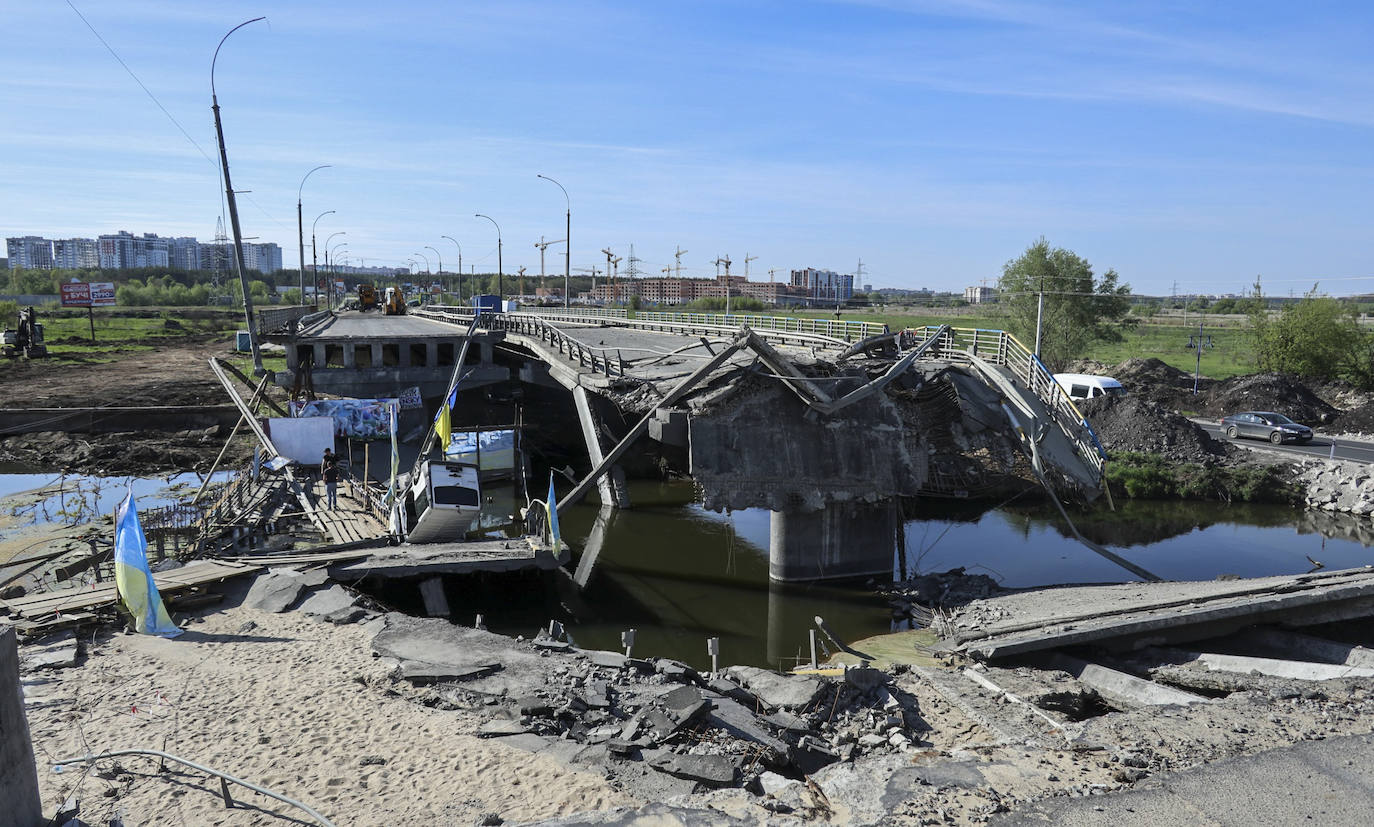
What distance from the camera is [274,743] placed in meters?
10.4

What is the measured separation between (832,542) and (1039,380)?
739cm

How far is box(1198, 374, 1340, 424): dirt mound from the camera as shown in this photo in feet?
138

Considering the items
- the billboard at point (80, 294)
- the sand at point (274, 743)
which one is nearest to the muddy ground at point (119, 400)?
the billboard at point (80, 294)

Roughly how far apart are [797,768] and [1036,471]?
43.5 feet

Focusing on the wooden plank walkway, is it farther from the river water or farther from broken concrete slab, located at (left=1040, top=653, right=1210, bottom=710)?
broken concrete slab, located at (left=1040, top=653, right=1210, bottom=710)

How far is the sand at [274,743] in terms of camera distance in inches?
351

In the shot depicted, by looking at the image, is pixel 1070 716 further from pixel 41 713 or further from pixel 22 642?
pixel 22 642

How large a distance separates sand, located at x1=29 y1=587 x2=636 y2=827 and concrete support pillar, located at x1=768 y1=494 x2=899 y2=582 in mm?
11152

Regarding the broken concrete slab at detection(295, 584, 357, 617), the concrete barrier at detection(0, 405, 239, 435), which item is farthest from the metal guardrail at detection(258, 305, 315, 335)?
the broken concrete slab at detection(295, 584, 357, 617)

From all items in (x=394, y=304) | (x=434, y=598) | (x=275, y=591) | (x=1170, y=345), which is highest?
(x=394, y=304)

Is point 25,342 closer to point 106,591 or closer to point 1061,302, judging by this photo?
point 106,591

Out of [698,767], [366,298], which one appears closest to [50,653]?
[698,767]

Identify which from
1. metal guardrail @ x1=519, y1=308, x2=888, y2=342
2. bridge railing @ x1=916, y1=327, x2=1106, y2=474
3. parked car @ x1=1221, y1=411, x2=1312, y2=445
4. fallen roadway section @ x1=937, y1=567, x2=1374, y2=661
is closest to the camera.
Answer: fallen roadway section @ x1=937, y1=567, x2=1374, y2=661

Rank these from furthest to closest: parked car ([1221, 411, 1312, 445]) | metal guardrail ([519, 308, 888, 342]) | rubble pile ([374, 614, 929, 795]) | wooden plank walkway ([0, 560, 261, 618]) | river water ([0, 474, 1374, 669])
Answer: parked car ([1221, 411, 1312, 445]) → metal guardrail ([519, 308, 888, 342]) → river water ([0, 474, 1374, 669]) → wooden plank walkway ([0, 560, 261, 618]) → rubble pile ([374, 614, 929, 795])
